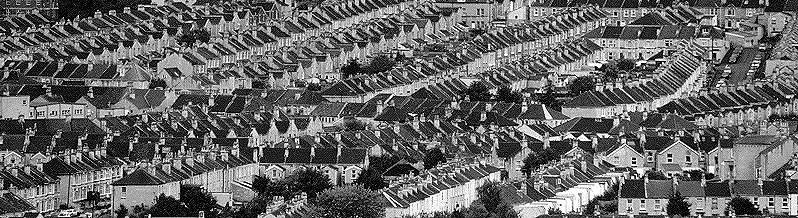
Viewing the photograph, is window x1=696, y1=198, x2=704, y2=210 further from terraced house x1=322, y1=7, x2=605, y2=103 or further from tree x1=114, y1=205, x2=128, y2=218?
terraced house x1=322, y1=7, x2=605, y2=103

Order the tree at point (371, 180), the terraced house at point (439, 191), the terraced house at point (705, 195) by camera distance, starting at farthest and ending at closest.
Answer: the tree at point (371, 180), the terraced house at point (705, 195), the terraced house at point (439, 191)

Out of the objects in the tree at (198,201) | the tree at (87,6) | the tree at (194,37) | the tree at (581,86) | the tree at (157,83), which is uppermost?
the tree at (87,6)

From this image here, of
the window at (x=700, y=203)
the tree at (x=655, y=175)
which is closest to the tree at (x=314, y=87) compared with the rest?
the tree at (x=655, y=175)

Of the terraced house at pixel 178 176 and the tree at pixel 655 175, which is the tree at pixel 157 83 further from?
the tree at pixel 655 175

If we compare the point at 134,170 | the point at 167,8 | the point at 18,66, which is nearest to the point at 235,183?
the point at 134,170

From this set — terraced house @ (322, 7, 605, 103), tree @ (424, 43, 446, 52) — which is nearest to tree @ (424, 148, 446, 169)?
terraced house @ (322, 7, 605, 103)

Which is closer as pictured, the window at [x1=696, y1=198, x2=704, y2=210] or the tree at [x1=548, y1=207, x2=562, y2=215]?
the tree at [x1=548, y1=207, x2=562, y2=215]

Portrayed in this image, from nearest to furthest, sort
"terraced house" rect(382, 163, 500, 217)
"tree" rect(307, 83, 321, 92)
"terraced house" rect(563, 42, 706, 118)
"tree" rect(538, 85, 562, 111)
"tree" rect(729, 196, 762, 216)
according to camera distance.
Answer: "terraced house" rect(382, 163, 500, 217), "tree" rect(729, 196, 762, 216), "terraced house" rect(563, 42, 706, 118), "tree" rect(538, 85, 562, 111), "tree" rect(307, 83, 321, 92)
